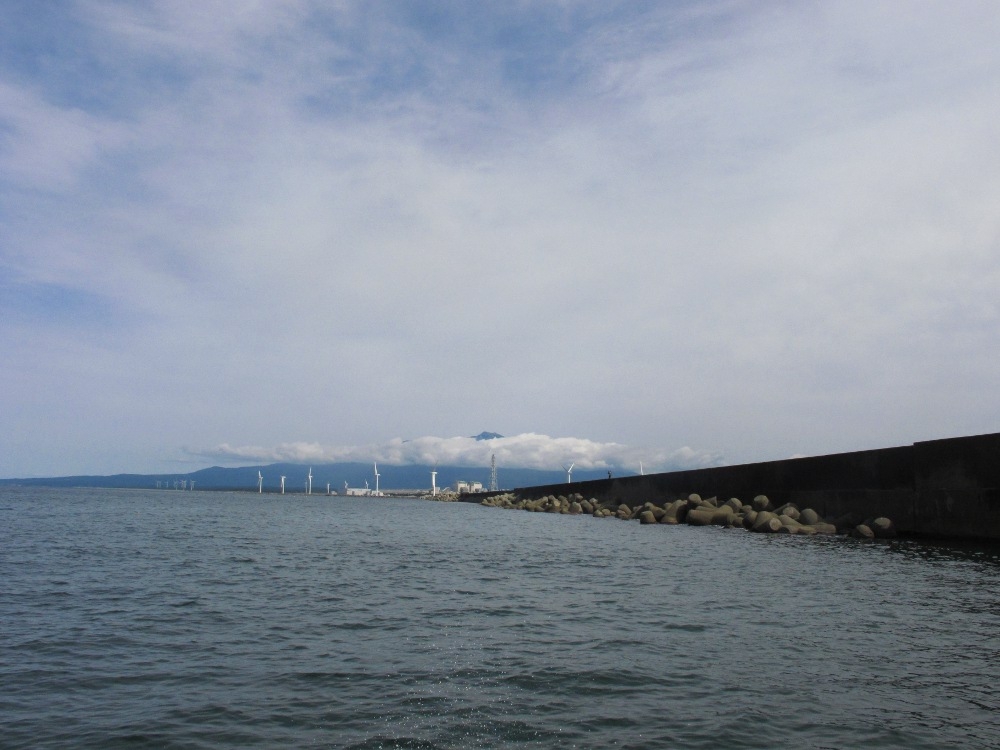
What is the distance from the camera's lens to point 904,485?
24.4 meters

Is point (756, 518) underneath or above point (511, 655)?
above

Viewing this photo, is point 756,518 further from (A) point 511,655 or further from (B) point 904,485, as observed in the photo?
(A) point 511,655

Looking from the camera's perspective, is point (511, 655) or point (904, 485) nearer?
point (511, 655)

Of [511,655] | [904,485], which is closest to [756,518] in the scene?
[904,485]

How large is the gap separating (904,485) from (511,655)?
20191 mm

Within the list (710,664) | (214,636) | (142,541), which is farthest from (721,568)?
(142,541)

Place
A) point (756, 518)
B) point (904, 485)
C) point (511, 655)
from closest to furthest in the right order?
point (511, 655), point (904, 485), point (756, 518)

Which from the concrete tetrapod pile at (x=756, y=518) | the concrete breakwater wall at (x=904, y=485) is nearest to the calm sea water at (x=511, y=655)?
the concrete breakwater wall at (x=904, y=485)

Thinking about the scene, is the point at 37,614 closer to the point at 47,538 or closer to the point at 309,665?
the point at 309,665

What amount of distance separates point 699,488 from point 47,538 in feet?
104

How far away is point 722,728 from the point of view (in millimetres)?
6715

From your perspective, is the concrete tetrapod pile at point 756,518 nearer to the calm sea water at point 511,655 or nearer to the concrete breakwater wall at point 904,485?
the concrete breakwater wall at point 904,485

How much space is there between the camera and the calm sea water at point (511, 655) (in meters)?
6.79

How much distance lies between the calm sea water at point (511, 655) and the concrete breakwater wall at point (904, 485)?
115 inches
